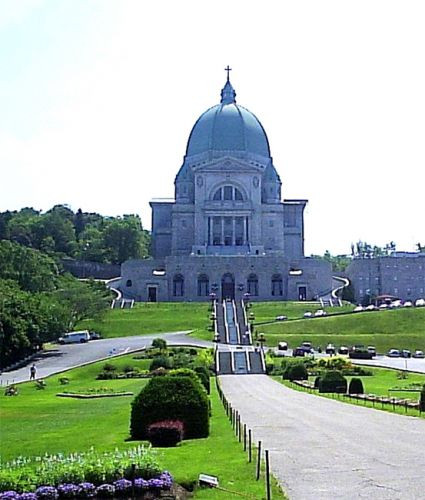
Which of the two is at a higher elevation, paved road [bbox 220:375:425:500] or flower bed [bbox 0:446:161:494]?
flower bed [bbox 0:446:161:494]

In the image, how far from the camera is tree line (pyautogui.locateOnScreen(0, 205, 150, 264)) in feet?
454

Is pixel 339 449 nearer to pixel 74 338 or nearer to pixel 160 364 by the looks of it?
pixel 160 364

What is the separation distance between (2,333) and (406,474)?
5030 centimetres

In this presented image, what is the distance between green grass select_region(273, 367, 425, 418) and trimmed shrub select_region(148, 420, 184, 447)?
9.46 meters

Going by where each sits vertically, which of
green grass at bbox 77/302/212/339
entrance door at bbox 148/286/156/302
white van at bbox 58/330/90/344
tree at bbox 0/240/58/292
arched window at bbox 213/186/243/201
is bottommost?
white van at bbox 58/330/90/344

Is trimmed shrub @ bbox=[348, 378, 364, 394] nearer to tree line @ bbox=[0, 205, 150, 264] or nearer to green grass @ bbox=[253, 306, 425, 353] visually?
green grass @ bbox=[253, 306, 425, 353]

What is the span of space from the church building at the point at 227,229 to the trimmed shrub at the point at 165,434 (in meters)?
89.7

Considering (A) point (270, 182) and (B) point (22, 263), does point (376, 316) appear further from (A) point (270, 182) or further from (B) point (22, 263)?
(A) point (270, 182)

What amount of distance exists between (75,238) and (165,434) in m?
129

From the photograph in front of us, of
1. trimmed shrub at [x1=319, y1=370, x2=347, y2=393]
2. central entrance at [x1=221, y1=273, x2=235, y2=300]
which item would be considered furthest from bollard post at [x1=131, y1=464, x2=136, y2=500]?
central entrance at [x1=221, y1=273, x2=235, y2=300]

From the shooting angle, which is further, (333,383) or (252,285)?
(252,285)

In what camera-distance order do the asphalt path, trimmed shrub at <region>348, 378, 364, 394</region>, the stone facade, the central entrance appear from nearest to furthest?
trimmed shrub at <region>348, 378, 364, 394</region>, the asphalt path, the central entrance, the stone facade

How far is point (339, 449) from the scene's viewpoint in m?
18.6

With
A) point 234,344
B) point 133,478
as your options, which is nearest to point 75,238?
point 234,344
